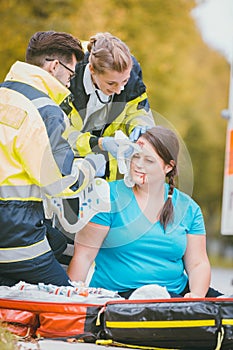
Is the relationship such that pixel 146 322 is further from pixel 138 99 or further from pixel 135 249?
pixel 138 99

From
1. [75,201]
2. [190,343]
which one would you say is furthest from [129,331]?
[75,201]

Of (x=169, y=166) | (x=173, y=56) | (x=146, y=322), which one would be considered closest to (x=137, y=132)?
(x=169, y=166)

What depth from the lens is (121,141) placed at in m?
4.49

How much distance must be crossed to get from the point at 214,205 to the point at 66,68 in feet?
49.5

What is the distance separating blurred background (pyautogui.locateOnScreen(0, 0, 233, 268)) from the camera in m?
12.7

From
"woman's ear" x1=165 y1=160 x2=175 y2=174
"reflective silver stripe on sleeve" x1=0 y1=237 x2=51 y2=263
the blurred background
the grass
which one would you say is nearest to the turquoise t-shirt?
"woman's ear" x1=165 y1=160 x2=175 y2=174

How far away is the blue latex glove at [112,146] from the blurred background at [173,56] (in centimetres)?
740

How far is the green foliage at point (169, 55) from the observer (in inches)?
500

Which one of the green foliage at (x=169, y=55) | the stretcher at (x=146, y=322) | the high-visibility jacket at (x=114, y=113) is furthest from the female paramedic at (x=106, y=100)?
the green foliage at (x=169, y=55)

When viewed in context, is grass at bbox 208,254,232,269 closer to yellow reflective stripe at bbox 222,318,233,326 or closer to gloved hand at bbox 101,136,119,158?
gloved hand at bbox 101,136,119,158

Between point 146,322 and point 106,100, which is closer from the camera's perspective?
point 146,322

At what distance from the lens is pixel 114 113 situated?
4797 millimetres

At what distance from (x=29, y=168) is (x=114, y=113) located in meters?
0.87

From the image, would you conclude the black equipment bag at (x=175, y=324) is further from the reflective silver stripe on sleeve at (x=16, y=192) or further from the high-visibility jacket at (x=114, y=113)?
the high-visibility jacket at (x=114, y=113)
